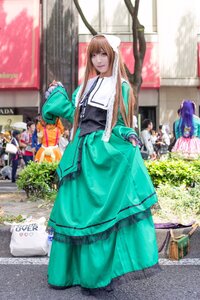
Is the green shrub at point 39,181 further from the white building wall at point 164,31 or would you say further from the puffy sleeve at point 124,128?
the white building wall at point 164,31

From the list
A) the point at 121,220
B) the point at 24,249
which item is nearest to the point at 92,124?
the point at 121,220

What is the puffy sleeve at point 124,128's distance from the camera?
9.39 ft

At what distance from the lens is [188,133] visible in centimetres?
720

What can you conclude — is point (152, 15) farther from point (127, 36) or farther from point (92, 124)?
point (92, 124)

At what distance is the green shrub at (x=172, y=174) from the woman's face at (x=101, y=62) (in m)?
2.69

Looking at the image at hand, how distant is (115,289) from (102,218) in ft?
1.78

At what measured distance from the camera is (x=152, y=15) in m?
16.5

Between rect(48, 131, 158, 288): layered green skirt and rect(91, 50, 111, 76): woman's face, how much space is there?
432 millimetres

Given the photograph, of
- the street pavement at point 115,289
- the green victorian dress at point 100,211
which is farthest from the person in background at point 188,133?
the green victorian dress at point 100,211

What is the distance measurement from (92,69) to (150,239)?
1223 millimetres

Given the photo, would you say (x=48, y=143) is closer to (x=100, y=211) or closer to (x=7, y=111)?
(x=100, y=211)

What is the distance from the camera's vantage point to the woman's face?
3.00m

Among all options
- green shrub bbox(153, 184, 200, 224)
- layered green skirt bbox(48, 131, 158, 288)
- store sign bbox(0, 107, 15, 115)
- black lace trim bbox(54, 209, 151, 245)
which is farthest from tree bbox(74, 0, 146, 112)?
store sign bbox(0, 107, 15, 115)

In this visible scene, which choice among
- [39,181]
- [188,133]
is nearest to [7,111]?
[188,133]
